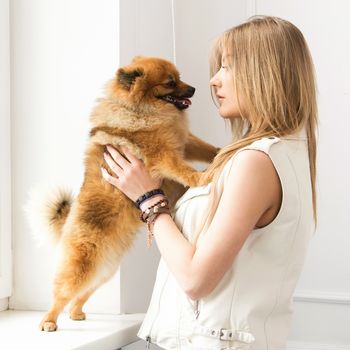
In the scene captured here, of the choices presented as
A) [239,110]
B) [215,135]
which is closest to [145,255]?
[215,135]

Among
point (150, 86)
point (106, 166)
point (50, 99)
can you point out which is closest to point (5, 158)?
point (50, 99)

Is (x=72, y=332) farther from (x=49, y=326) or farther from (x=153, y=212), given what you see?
(x=153, y=212)

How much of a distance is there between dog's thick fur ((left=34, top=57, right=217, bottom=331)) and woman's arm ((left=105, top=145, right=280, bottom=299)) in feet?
0.91

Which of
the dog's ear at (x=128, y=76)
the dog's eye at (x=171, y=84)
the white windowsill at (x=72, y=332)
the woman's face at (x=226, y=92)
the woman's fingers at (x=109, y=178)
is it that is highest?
the dog's ear at (x=128, y=76)

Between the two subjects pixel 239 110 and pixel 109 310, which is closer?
pixel 239 110

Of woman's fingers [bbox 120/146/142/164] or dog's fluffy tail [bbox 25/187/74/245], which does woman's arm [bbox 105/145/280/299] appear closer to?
woman's fingers [bbox 120/146/142/164]

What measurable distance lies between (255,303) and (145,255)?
0.84 m

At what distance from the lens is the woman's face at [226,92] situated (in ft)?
4.77

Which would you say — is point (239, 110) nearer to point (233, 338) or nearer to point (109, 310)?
point (233, 338)

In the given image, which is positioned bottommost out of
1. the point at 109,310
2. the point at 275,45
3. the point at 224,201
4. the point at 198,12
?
the point at 109,310

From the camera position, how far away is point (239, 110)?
145cm

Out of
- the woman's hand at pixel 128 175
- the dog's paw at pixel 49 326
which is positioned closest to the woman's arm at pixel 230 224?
the woman's hand at pixel 128 175

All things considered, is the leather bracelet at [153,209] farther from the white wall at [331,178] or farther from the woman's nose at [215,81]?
the white wall at [331,178]

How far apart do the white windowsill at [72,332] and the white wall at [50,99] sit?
0.12 metres
